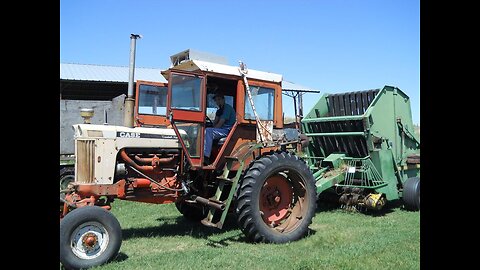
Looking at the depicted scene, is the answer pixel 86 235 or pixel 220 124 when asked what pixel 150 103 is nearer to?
pixel 220 124

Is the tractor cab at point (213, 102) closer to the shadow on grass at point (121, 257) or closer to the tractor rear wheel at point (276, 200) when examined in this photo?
the tractor rear wheel at point (276, 200)

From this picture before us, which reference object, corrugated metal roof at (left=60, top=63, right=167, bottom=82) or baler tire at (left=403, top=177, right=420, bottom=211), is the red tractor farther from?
corrugated metal roof at (left=60, top=63, right=167, bottom=82)

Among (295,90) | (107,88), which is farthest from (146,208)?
(295,90)

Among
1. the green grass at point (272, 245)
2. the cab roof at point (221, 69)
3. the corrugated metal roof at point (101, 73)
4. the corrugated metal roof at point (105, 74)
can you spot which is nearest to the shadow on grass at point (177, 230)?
the green grass at point (272, 245)

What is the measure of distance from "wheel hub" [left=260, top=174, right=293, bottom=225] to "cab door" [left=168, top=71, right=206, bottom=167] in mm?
1070

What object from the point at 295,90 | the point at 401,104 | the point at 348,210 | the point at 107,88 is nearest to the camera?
the point at 348,210

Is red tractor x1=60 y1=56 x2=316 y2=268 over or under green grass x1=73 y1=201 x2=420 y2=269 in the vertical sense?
over

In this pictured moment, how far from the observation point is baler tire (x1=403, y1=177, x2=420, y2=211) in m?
7.80

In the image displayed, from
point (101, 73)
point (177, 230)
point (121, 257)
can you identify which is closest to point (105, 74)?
point (101, 73)

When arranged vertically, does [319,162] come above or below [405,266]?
above

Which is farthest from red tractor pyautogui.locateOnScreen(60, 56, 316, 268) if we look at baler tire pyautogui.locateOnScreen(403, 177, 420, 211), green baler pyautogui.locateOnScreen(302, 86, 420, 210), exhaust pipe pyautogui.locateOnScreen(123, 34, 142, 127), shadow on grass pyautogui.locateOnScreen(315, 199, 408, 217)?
baler tire pyautogui.locateOnScreen(403, 177, 420, 211)
